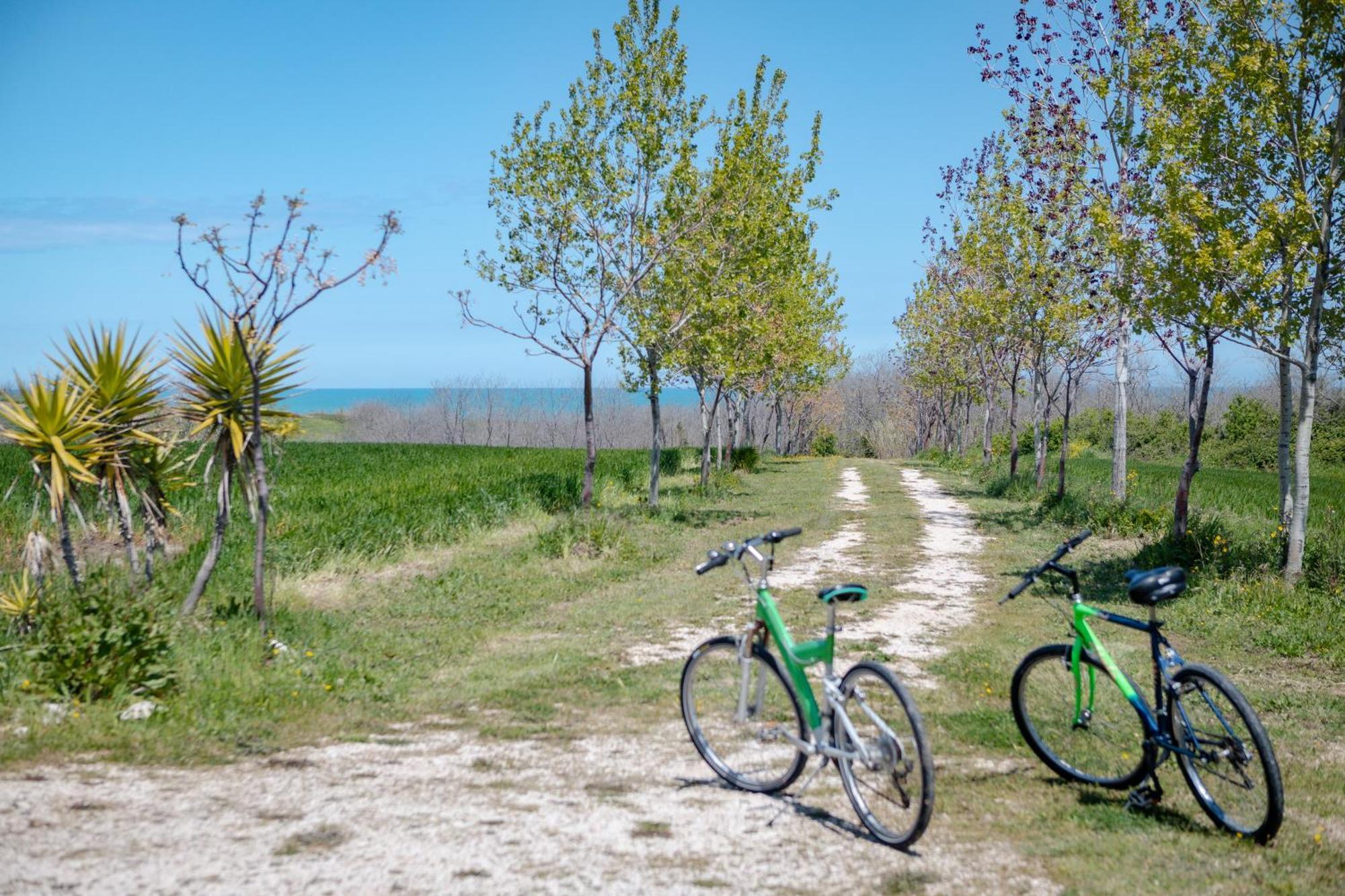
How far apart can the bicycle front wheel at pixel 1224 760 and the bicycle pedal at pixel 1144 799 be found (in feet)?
0.57

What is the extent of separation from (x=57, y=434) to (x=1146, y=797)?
812cm

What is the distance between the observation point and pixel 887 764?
14.6 feet

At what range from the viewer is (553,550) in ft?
46.0

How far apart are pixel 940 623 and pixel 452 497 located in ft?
32.3

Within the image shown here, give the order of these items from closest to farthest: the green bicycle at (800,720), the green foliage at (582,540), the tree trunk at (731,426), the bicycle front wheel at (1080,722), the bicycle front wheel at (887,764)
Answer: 1. the bicycle front wheel at (887,764)
2. the green bicycle at (800,720)
3. the bicycle front wheel at (1080,722)
4. the green foliage at (582,540)
5. the tree trunk at (731,426)

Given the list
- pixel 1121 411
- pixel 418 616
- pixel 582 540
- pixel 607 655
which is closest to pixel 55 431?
pixel 418 616

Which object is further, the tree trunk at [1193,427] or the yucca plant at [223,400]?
the tree trunk at [1193,427]

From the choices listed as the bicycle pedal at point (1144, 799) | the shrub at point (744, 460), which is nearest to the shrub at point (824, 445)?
the shrub at point (744, 460)

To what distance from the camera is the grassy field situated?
476cm

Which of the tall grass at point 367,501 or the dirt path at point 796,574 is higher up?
the tall grass at point 367,501

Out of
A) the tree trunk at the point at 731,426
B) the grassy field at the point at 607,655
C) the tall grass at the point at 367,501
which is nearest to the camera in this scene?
the grassy field at the point at 607,655

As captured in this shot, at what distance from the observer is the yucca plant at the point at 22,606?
7316 mm

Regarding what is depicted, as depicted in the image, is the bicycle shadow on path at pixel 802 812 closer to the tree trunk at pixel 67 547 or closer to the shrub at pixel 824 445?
the tree trunk at pixel 67 547

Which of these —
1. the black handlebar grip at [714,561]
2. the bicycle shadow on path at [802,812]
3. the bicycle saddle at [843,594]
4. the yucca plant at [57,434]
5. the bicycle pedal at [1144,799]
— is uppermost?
the yucca plant at [57,434]
